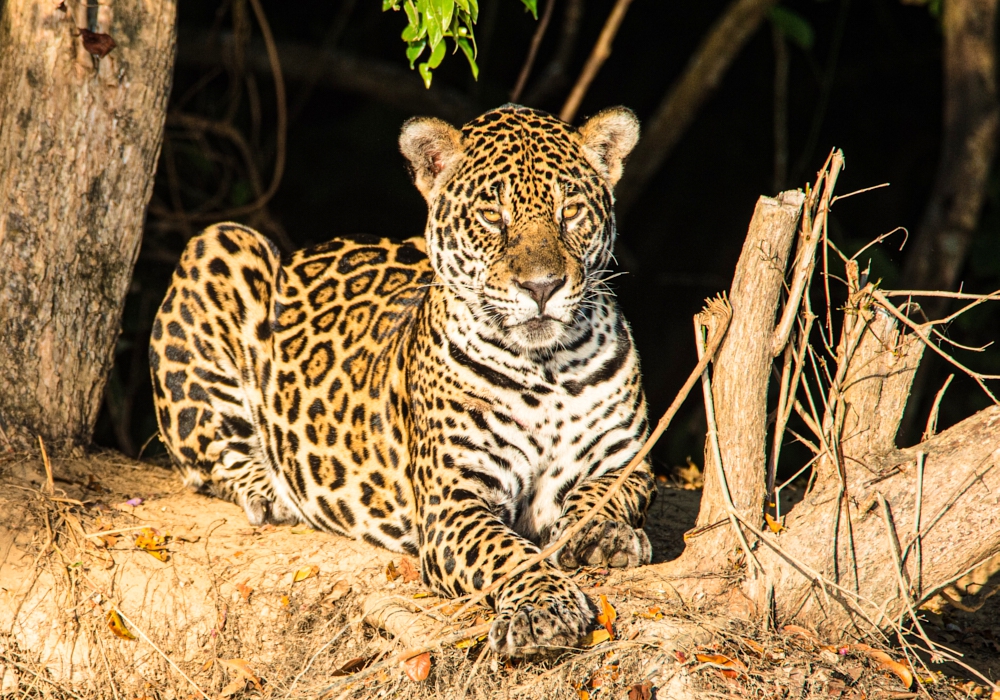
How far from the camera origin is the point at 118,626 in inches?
200

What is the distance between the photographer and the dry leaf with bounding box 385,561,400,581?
16.8ft

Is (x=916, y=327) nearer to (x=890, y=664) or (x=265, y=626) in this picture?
(x=890, y=664)

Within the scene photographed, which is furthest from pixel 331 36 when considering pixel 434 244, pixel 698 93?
pixel 434 244

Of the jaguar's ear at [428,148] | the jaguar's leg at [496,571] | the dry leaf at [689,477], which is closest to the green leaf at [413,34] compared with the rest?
the jaguar's ear at [428,148]

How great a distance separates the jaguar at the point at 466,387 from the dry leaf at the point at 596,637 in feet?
0.19

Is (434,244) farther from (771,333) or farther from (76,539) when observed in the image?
(76,539)

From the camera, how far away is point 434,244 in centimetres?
517

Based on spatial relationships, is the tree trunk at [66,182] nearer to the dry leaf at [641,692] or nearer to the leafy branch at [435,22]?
the leafy branch at [435,22]

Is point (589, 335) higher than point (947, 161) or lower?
lower

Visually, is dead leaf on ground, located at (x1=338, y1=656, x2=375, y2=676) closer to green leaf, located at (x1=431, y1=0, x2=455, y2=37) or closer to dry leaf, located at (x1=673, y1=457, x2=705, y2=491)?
green leaf, located at (x1=431, y1=0, x2=455, y2=37)

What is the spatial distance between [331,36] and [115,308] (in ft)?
14.8

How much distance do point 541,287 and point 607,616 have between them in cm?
130

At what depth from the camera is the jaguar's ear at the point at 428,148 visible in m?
5.09

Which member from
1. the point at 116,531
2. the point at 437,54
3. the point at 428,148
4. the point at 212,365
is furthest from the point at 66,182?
the point at 437,54
